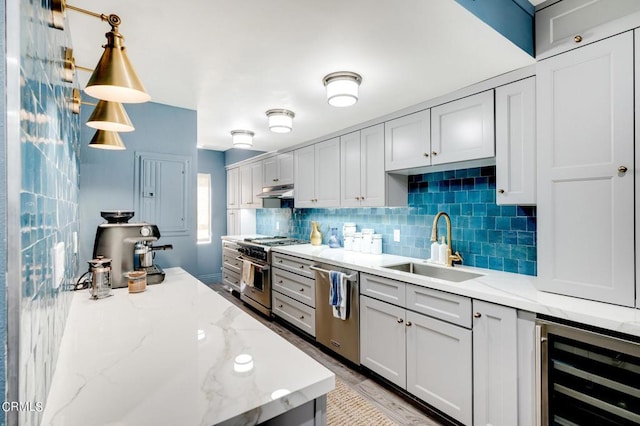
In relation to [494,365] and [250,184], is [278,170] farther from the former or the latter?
[494,365]

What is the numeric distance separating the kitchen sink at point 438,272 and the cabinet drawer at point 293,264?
3.02ft

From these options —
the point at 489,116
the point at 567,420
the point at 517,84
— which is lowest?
the point at 567,420

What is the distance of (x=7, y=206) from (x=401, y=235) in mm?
2996

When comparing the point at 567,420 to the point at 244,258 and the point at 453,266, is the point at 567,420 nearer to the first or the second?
the point at 453,266

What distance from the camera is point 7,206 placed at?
0.48 m

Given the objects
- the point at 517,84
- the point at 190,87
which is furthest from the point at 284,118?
the point at 517,84

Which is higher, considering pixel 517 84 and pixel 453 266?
pixel 517 84

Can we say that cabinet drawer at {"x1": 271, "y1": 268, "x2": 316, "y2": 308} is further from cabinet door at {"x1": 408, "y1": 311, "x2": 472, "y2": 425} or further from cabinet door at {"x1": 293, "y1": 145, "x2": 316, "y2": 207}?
cabinet door at {"x1": 408, "y1": 311, "x2": 472, "y2": 425}

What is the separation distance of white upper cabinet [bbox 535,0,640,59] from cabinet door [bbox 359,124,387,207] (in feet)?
4.50

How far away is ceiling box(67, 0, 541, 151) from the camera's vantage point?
1.40 meters

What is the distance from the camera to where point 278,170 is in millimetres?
4609

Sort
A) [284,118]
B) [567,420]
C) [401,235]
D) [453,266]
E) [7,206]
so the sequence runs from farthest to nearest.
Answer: [401,235]
[284,118]
[453,266]
[567,420]
[7,206]

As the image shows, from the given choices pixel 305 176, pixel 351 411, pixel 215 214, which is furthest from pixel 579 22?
pixel 215 214

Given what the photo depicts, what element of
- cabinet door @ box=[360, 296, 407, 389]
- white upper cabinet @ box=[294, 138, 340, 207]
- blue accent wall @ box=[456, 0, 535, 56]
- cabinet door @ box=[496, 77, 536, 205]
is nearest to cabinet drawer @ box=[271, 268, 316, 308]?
cabinet door @ box=[360, 296, 407, 389]
